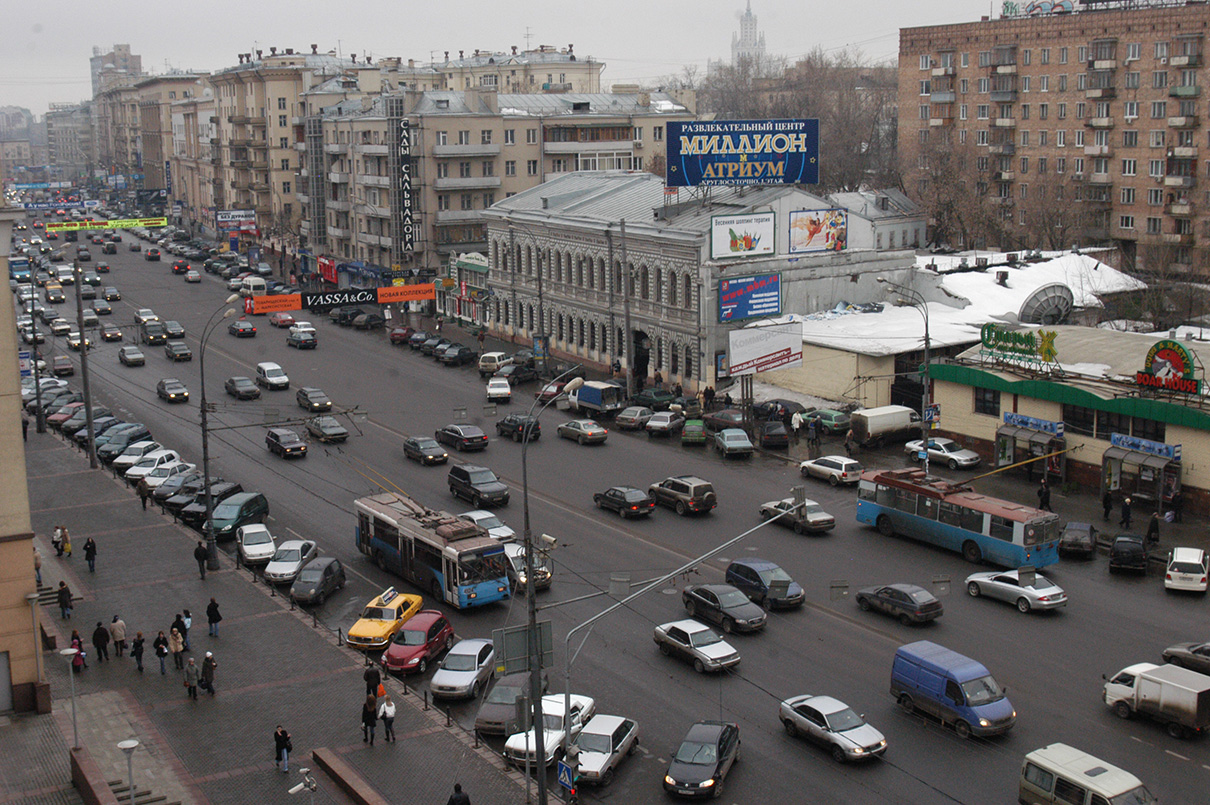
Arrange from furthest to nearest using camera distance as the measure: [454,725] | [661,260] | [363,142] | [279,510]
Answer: [363,142], [661,260], [279,510], [454,725]

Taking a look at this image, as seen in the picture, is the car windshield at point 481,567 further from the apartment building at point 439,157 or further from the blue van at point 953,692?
the apartment building at point 439,157

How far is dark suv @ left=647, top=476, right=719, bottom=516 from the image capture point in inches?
1726

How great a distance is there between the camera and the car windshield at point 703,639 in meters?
31.2

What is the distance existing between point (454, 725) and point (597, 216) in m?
46.8

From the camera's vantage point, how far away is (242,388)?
6562 cm

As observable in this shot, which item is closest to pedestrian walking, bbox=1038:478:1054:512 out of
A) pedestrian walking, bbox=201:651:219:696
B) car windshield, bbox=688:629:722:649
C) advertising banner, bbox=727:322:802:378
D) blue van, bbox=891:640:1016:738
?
advertising banner, bbox=727:322:802:378

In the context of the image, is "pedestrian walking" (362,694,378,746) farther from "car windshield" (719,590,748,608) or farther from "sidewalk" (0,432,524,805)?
"car windshield" (719,590,748,608)

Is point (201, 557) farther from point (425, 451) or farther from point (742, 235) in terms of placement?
point (742, 235)

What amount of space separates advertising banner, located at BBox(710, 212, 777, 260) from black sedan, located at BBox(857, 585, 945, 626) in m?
30.6

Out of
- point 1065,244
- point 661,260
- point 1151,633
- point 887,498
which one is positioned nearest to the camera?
point 1151,633

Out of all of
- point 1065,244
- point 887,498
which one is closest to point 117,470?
point 887,498

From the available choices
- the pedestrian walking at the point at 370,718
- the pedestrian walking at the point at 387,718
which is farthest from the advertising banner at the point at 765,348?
the pedestrian walking at the point at 370,718

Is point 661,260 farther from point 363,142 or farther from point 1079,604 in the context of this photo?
point 363,142

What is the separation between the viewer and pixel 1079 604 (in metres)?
35.2
